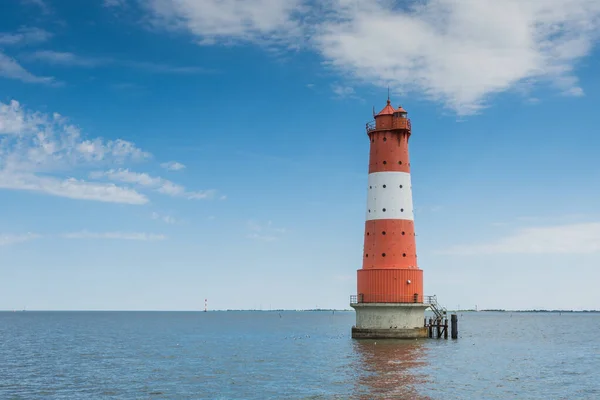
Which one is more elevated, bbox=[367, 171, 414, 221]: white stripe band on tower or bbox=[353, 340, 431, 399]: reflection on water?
bbox=[367, 171, 414, 221]: white stripe band on tower

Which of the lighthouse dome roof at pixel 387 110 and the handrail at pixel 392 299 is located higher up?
the lighthouse dome roof at pixel 387 110

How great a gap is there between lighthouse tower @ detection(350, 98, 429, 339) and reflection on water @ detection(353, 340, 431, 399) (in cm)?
158

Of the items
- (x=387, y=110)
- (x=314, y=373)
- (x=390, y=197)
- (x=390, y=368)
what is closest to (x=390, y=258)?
(x=390, y=197)

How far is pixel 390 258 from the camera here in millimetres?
50250

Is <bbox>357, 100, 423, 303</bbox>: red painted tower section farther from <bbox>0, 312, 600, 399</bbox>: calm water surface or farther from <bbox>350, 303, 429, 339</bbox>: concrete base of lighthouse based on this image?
<bbox>0, 312, 600, 399</bbox>: calm water surface

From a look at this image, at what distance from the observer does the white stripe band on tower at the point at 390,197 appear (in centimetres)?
5031

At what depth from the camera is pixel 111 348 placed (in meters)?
60.2

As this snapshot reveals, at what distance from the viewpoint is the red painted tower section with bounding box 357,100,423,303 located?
5012 cm

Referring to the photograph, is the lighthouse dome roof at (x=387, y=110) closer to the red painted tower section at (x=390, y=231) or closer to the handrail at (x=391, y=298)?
the red painted tower section at (x=390, y=231)

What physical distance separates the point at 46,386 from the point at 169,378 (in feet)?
21.5

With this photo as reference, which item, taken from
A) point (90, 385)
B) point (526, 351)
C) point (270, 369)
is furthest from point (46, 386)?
point (526, 351)

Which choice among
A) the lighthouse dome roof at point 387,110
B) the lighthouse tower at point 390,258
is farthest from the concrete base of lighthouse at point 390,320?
the lighthouse dome roof at point 387,110

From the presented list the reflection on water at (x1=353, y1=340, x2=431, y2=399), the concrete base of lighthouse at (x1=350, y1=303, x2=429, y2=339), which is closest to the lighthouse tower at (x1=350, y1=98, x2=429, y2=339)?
the concrete base of lighthouse at (x1=350, y1=303, x2=429, y2=339)

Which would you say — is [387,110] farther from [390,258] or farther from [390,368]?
[390,368]
